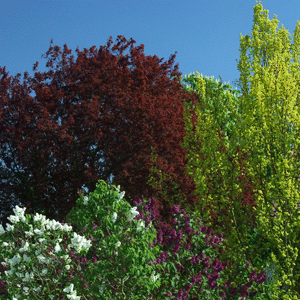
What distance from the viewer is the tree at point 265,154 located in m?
7.60

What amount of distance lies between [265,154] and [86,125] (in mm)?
6530

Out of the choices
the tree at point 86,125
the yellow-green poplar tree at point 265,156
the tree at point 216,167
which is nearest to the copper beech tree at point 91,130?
the tree at point 86,125

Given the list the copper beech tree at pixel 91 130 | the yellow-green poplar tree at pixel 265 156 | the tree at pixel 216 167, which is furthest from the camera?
the copper beech tree at pixel 91 130

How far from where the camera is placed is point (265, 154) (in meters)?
8.09

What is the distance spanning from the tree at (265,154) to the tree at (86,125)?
10.2ft

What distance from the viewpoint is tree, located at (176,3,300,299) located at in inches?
Result: 299

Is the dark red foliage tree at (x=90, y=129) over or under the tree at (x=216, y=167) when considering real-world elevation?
over

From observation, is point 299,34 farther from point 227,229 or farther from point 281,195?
point 227,229

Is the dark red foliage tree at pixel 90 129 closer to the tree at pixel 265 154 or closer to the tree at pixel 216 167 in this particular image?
the tree at pixel 216 167

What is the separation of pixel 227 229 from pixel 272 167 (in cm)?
194

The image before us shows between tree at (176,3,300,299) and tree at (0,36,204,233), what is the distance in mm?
3120

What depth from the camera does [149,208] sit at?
8.49 meters

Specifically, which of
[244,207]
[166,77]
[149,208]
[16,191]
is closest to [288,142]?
[244,207]

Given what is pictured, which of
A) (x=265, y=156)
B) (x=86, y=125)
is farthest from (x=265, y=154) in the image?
(x=86, y=125)
